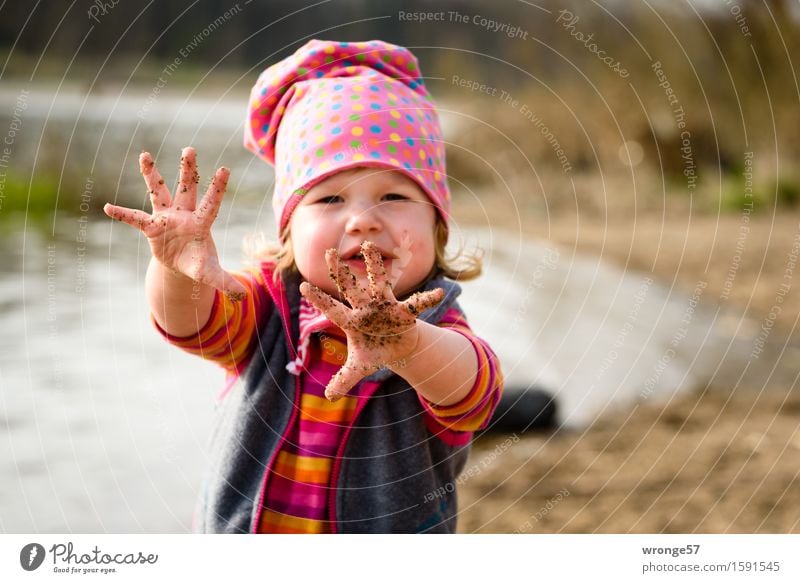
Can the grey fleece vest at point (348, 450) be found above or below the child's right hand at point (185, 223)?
→ below

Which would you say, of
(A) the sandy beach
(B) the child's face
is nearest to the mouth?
(B) the child's face

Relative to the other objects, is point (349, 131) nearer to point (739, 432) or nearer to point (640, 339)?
point (739, 432)

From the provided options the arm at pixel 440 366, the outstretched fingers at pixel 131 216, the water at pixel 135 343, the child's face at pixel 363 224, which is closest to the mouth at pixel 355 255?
the child's face at pixel 363 224

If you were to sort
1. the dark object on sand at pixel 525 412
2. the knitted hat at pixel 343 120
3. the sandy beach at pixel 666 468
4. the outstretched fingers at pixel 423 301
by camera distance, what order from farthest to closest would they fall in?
the dark object on sand at pixel 525 412
the sandy beach at pixel 666 468
the knitted hat at pixel 343 120
the outstretched fingers at pixel 423 301

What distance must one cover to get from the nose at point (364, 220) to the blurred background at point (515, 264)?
0.48m

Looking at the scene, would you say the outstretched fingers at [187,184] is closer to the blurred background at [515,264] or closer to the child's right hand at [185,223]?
the child's right hand at [185,223]

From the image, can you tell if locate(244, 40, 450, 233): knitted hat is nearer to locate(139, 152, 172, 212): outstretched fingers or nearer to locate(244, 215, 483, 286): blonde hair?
locate(244, 215, 483, 286): blonde hair

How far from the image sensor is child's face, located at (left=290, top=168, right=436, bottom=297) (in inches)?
36.4

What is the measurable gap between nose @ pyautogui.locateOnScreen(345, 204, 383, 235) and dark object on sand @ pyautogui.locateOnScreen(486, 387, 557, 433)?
3.98 ft

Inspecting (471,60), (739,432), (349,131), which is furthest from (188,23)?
(471,60)

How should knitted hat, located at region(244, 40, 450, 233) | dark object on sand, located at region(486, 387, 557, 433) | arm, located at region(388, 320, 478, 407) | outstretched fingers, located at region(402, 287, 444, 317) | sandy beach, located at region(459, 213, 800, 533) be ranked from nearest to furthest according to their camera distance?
outstretched fingers, located at region(402, 287, 444, 317) → arm, located at region(388, 320, 478, 407) → knitted hat, located at region(244, 40, 450, 233) → sandy beach, located at region(459, 213, 800, 533) → dark object on sand, located at region(486, 387, 557, 433)

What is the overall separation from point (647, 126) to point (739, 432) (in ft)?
9.44

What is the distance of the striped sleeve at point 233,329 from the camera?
96 cm

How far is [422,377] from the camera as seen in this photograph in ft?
2.85
